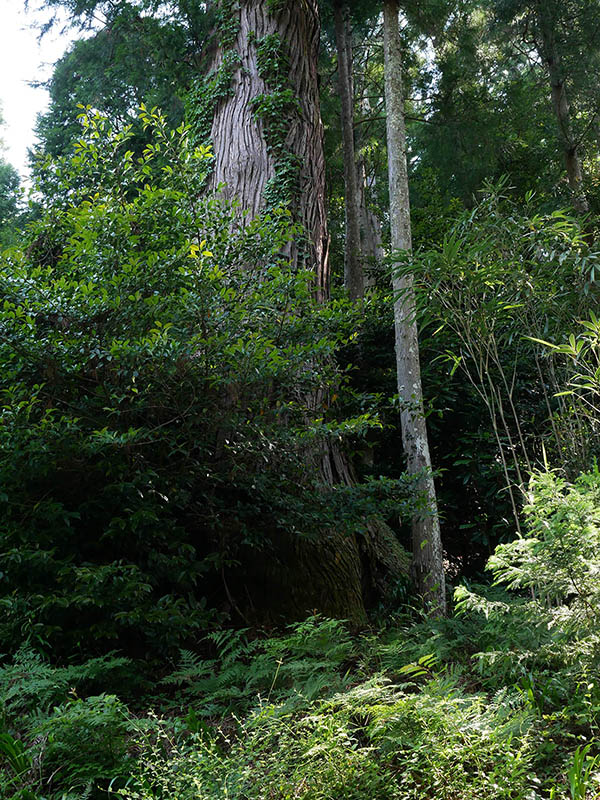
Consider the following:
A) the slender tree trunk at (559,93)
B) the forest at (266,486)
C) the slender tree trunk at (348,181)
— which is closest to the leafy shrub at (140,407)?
the forest at (266,486)

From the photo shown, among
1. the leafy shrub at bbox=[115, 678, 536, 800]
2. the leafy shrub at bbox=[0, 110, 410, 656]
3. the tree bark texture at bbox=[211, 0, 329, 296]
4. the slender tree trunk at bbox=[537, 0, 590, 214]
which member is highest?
the slender tree trunk at bbox=[537, 0, 590, 214]

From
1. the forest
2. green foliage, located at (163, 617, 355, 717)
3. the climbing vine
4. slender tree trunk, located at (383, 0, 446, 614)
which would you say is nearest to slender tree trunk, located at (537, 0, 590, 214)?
slender tree trunk, located at (383, 0, 446, 614)

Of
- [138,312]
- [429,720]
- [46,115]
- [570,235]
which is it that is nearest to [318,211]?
[570,235]

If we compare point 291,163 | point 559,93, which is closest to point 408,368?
point 291,163

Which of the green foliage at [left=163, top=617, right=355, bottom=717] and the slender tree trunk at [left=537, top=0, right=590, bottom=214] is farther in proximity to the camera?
the slender tree trunk at [left=537, top=0, right=590, bottom=214]

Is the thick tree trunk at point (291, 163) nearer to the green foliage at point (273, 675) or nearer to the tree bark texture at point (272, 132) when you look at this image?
the tree bark texture at point (272, 132)

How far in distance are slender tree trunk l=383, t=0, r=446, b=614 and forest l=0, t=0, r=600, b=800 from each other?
24 mm

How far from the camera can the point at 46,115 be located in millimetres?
13609

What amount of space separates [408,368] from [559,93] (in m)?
8.52

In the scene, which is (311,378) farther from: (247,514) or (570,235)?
(570,235)

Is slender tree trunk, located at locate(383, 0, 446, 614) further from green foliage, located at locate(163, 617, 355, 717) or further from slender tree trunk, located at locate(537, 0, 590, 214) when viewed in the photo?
slender tree trunk, located at locate(537, 0, 590, 214)

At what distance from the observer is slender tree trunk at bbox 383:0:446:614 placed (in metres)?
5.25

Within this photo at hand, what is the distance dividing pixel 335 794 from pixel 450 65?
9.80 meters

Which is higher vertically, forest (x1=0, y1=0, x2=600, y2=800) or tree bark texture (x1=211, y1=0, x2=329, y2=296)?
tree bark texture (x1=211, y1=0, x2=329, y2=296)
